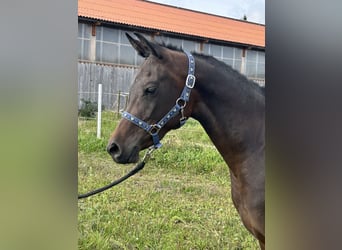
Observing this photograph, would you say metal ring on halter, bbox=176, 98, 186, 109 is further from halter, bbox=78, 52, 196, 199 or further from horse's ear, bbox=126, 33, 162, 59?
horse's ear, bbox=126, 33, 162, 59

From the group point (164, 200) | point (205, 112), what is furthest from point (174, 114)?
point (164, 200)

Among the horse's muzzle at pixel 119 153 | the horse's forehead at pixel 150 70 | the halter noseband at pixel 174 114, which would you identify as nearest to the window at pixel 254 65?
the halter noseband at pixel 174 114

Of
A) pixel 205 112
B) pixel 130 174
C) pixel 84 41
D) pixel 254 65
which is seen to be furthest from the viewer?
pixel 254 65

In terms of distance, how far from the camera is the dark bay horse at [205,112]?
1620 millimetres

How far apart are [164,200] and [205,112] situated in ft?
1.51

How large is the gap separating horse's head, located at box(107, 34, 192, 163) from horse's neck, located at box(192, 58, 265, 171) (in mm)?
100

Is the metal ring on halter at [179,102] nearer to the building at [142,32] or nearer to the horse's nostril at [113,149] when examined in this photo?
the building at [142,32]

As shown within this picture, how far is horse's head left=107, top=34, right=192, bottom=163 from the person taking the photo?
5.22ft

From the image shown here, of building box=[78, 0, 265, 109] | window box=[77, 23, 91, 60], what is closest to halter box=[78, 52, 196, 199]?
building box=[78, 0, 265, 109]

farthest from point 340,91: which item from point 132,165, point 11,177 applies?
point 11,177

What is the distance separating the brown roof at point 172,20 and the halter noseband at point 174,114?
172mm

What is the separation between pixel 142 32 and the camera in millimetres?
1687

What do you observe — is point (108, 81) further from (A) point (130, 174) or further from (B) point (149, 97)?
(A) point (130, 174)

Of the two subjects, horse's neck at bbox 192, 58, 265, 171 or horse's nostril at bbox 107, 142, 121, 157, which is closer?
horse's nostril at bbox 107, 142, 121, 157
